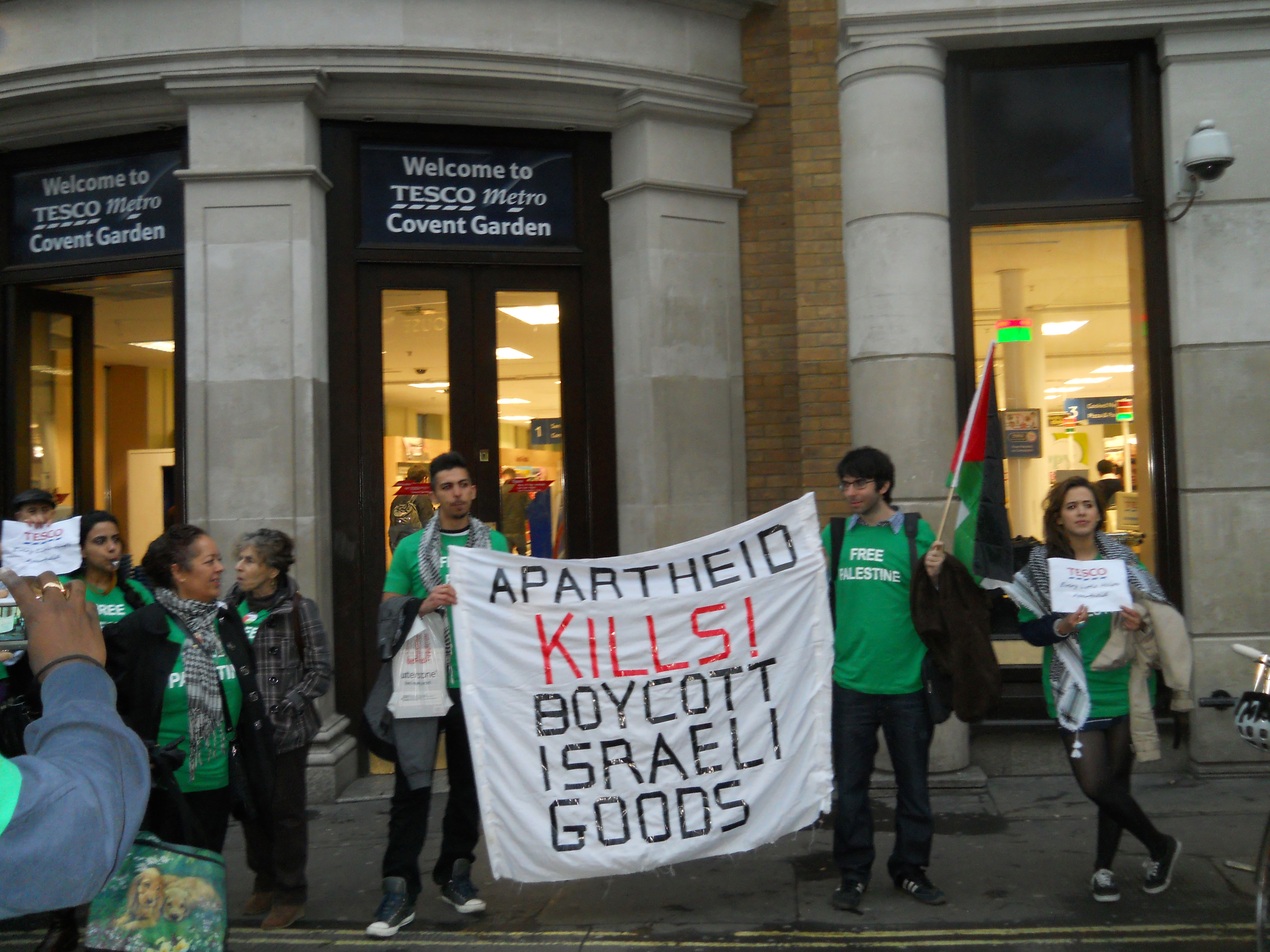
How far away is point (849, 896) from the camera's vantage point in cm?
520

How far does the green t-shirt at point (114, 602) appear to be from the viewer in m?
5.95

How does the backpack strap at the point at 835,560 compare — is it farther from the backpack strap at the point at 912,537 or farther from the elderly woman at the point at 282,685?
the elderly woman at the point at 282,685

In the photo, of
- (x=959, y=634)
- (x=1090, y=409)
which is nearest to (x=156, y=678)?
(x=959, y=634)

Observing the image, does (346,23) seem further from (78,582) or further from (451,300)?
(78,582)

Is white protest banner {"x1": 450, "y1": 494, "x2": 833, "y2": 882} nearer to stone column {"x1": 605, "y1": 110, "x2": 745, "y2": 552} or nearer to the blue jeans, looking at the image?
the blue jeans

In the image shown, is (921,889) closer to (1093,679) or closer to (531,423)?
(1093,679)

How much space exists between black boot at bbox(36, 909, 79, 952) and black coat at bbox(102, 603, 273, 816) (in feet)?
3.01

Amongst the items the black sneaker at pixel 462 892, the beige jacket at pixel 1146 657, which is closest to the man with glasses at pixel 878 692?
the beige jacket at pixel 1146 657

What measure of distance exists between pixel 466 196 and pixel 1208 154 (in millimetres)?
5156

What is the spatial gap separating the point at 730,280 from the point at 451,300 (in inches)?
83.6

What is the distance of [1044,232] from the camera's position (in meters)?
8.20

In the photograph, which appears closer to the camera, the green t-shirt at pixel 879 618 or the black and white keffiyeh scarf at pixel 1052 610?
the black and white keffiyeh scarf at pixel 1052 610

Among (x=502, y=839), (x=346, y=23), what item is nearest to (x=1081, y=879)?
(x=502, y=839)

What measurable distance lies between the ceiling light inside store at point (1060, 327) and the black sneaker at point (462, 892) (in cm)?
548
